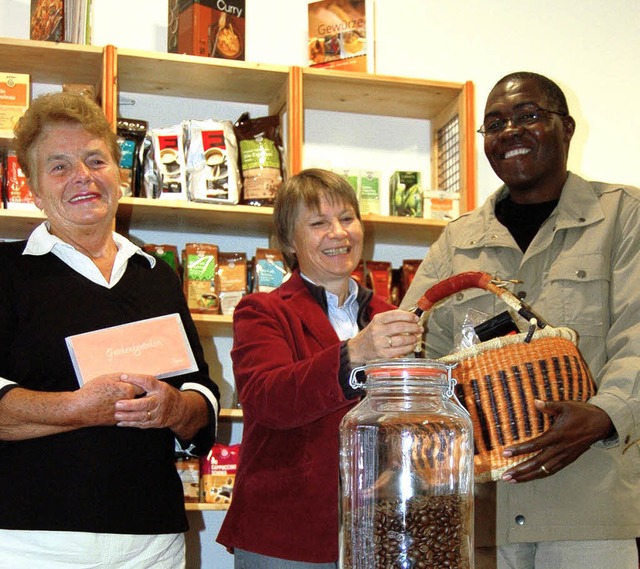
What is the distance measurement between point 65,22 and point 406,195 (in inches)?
48.9

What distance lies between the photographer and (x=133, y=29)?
312 centimetres

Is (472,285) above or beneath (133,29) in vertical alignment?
beneath

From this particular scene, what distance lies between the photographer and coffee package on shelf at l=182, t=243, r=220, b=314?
279 centimetres

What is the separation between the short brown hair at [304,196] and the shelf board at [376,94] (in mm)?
1142

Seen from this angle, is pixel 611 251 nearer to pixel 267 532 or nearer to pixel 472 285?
pixel 472 285

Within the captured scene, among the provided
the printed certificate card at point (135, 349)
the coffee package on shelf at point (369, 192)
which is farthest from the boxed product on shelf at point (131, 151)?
Result: the printed certificate card at point (135, 349)

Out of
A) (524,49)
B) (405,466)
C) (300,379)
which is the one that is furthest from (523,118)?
(524,49)

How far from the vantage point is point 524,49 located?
11.6 feet

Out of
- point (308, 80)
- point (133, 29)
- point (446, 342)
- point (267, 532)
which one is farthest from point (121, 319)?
point (133, 29)

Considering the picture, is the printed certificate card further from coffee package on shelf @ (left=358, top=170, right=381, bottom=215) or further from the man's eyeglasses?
coffee package on shelf @ (left=358, top=170, right=381, bottom=215)

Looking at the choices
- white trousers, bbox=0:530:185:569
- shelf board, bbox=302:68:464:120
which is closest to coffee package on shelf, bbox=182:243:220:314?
shelf board, bbox=302:68:464:120

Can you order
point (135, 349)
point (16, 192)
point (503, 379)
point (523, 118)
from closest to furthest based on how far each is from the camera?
point (503, 379), point (135, 349), point (523, 118), point (16, 192)

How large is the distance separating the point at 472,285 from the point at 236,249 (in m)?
Result: 1.89

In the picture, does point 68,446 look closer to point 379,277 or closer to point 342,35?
point 379,277
